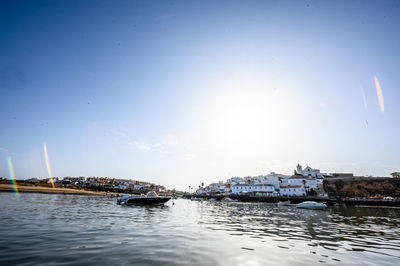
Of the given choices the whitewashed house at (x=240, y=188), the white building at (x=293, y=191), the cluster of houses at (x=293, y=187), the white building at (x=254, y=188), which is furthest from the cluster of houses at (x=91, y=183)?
the white building at (x=293, y=191)

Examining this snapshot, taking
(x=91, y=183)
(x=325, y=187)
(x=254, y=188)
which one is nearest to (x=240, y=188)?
(x=254, y=188)

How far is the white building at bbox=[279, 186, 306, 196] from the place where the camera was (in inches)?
3582

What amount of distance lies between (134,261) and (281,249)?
6276 mm

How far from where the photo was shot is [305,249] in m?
8.14

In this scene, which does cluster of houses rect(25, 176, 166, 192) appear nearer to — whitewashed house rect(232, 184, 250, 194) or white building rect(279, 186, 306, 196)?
whitewashed house rect(232, 184, 250, 194)

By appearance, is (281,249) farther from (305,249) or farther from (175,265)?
(175,265)

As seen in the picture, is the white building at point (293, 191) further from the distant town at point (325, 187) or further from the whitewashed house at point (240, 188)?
the whitewashed house at point (240, 188)

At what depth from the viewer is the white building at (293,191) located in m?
91.0

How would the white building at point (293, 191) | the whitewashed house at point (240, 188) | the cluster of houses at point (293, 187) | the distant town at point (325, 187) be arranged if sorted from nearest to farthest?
the distant town at point (325, 187)
the white building at point (293, 191)
the cluster of houses at point (293, 187)
the whitewashed house at point (240, 188)

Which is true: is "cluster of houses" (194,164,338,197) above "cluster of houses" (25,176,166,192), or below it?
below

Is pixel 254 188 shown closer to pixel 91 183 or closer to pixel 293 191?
pixel 293 191

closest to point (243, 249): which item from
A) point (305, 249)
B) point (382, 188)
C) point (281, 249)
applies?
point (281, 249)

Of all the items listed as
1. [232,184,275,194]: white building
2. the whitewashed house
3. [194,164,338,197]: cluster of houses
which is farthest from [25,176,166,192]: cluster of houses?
[194,164,338,197]: cluster of houses

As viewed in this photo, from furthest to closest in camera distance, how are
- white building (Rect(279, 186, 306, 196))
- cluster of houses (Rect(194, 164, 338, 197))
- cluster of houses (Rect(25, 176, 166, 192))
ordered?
cluster of houses (Rect(25, 176, 166, 192)), cluster of houses (Rect(194, 164, 338, 197)), white building (Rect(279, 186, 306, 196))
